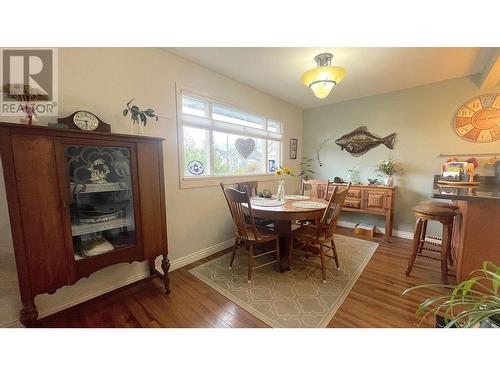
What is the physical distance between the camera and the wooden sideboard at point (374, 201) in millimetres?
3033

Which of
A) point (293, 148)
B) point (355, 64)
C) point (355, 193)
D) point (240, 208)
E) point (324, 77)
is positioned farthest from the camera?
point (293, 148)

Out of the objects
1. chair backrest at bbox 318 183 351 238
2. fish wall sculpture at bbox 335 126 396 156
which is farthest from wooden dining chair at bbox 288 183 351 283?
fish wall sculpture at bbox 335 126 396 156

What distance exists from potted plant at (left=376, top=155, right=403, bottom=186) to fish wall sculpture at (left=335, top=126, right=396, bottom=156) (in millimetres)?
245

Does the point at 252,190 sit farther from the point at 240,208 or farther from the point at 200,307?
the point at 200,307

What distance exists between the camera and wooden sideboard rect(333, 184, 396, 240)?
3.03 meters

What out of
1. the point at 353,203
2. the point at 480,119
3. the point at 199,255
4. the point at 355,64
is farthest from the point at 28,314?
the point at 480,119

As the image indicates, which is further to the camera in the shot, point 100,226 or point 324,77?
point 324,77

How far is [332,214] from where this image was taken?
7.02 feet

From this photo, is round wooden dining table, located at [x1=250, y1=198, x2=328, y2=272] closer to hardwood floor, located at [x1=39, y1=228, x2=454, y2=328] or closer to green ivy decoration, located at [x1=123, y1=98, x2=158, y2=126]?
hardwood floor, located at [x1=39, y1=228, x2=454, y2=328]

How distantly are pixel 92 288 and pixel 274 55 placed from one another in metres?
2.89

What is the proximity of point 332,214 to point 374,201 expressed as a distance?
151cm

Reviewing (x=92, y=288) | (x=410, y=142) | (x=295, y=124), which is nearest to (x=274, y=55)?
(x=295, y=124)

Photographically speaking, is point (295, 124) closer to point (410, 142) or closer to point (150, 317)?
point (410, 142)
